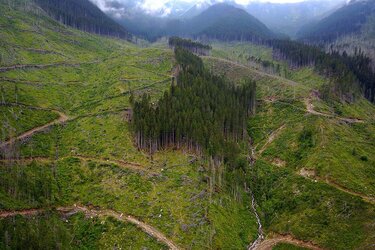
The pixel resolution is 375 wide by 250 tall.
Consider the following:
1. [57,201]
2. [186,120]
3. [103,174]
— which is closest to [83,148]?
[103,174]

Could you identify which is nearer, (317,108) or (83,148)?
(83,148)

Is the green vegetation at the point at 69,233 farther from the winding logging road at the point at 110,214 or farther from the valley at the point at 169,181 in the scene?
the winding logging road at the point at 110,214

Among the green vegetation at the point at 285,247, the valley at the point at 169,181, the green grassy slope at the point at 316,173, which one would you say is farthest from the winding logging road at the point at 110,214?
the green grassy slope at the point at 316,173

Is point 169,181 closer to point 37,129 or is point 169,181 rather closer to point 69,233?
point 69,233

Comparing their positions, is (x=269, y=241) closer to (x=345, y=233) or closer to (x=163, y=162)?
(x=345, y=233)

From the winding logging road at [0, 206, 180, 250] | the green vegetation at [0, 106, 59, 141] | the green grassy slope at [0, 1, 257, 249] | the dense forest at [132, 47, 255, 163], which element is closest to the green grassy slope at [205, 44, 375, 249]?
the green grassy slope at [0, 1, 257, 249]

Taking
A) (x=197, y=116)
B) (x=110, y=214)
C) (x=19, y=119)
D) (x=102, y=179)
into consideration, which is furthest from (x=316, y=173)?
(x=19, y=119)
